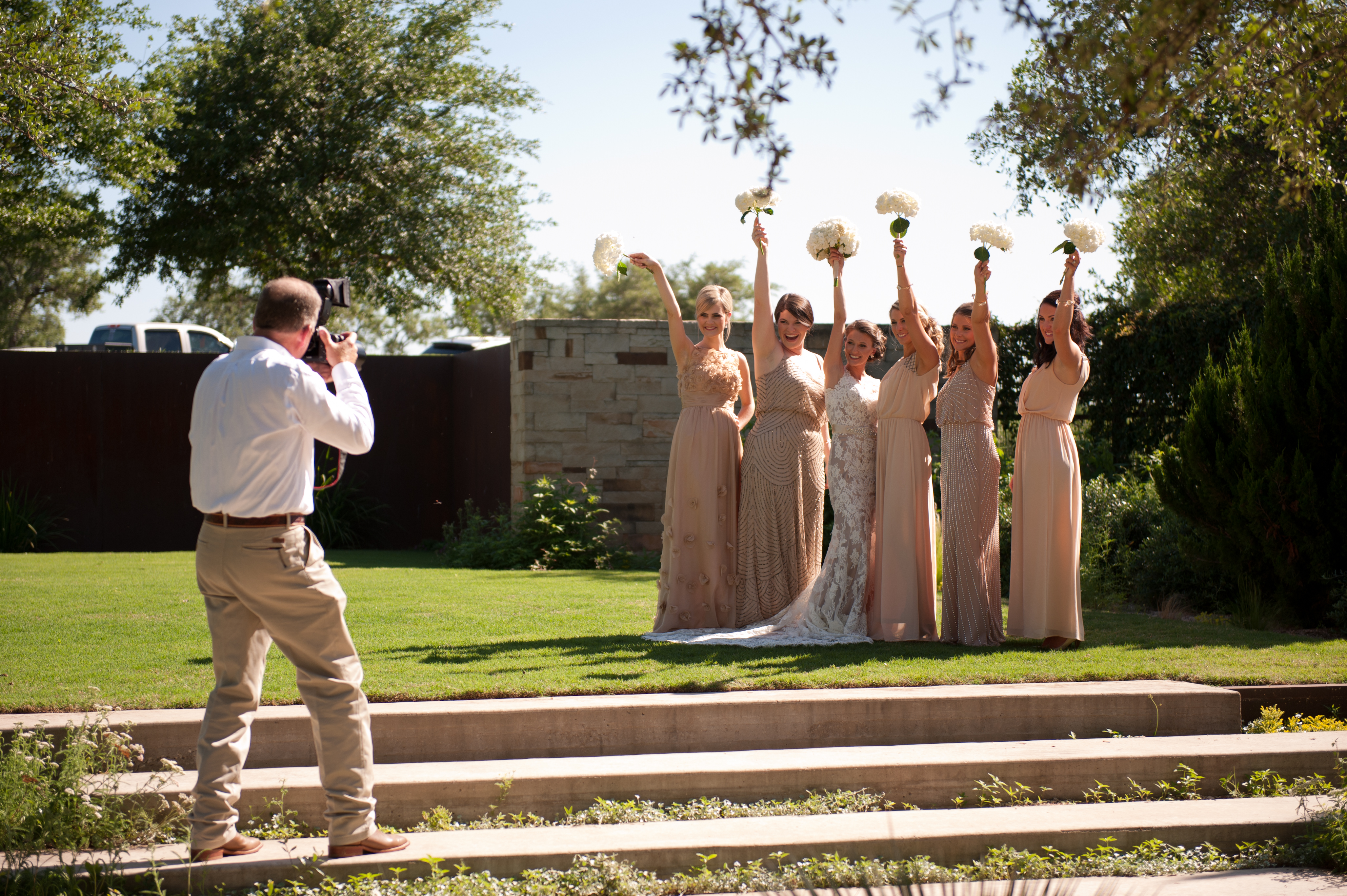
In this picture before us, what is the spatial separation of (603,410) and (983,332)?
6.20 meters

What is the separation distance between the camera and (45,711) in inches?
188

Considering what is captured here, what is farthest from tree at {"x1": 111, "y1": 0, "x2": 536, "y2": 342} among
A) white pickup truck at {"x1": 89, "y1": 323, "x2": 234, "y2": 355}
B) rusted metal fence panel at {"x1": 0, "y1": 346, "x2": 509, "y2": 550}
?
rusted metal fence panel at {"x1": 0, "y1": 346, "x2": 509, "y2": 550}

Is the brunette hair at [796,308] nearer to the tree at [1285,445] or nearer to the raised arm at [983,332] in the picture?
the raised arm at [983,332]

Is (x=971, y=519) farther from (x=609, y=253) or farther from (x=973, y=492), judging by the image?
(x=609, y=253)

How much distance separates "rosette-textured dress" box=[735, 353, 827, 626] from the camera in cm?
718

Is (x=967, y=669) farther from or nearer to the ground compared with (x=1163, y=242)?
nearer to the ground

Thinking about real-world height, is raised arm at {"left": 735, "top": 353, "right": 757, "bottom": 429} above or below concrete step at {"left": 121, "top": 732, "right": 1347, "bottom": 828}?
above

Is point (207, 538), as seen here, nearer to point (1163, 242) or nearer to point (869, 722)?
point (869, 722)

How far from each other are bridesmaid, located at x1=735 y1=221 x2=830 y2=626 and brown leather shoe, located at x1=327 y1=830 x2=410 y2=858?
3669 mm

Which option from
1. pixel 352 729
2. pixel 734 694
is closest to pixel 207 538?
pixel 352 729

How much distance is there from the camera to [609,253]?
7.26 metres

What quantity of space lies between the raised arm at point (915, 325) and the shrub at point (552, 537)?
5.62 metres

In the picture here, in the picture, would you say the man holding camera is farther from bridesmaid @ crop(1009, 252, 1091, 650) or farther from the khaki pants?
bridesmaid @ crop(1009, 252, 1091, 650)

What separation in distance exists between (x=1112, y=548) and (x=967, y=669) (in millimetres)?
4918
